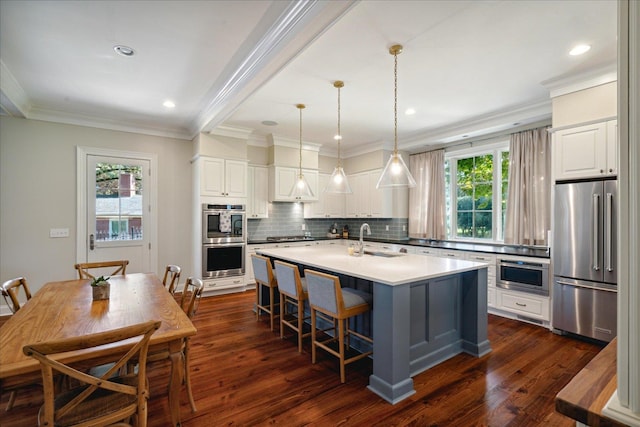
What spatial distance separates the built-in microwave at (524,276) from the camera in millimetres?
3678

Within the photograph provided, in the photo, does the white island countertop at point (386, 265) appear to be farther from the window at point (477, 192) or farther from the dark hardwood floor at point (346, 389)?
the window at point (477, 192)

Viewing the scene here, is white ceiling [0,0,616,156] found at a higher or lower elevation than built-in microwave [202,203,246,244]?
higher

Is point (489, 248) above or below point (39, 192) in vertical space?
below

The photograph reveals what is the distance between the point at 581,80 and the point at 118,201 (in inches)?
247

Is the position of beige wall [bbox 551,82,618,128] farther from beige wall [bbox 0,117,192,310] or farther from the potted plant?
beige wall [bbox 0,117,192,310]

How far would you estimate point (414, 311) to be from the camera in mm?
2627

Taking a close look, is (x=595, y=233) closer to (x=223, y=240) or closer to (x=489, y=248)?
(x=489, y=248)

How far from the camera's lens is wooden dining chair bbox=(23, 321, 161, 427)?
1.29 meters

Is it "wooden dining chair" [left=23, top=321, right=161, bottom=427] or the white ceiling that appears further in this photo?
the white ceiling

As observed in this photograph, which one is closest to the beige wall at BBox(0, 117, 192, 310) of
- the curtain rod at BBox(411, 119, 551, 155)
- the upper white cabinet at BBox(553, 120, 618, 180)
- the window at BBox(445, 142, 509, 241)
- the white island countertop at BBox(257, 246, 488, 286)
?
the white island countertop at BBox(257, 246, 488, 286)

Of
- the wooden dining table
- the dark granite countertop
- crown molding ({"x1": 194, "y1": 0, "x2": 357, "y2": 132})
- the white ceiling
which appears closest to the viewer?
the wooden dining table

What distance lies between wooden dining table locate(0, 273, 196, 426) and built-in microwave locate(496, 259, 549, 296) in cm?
389

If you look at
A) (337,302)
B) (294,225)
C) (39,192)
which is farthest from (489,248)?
(39,192)

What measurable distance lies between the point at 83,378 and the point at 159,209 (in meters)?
4.24
